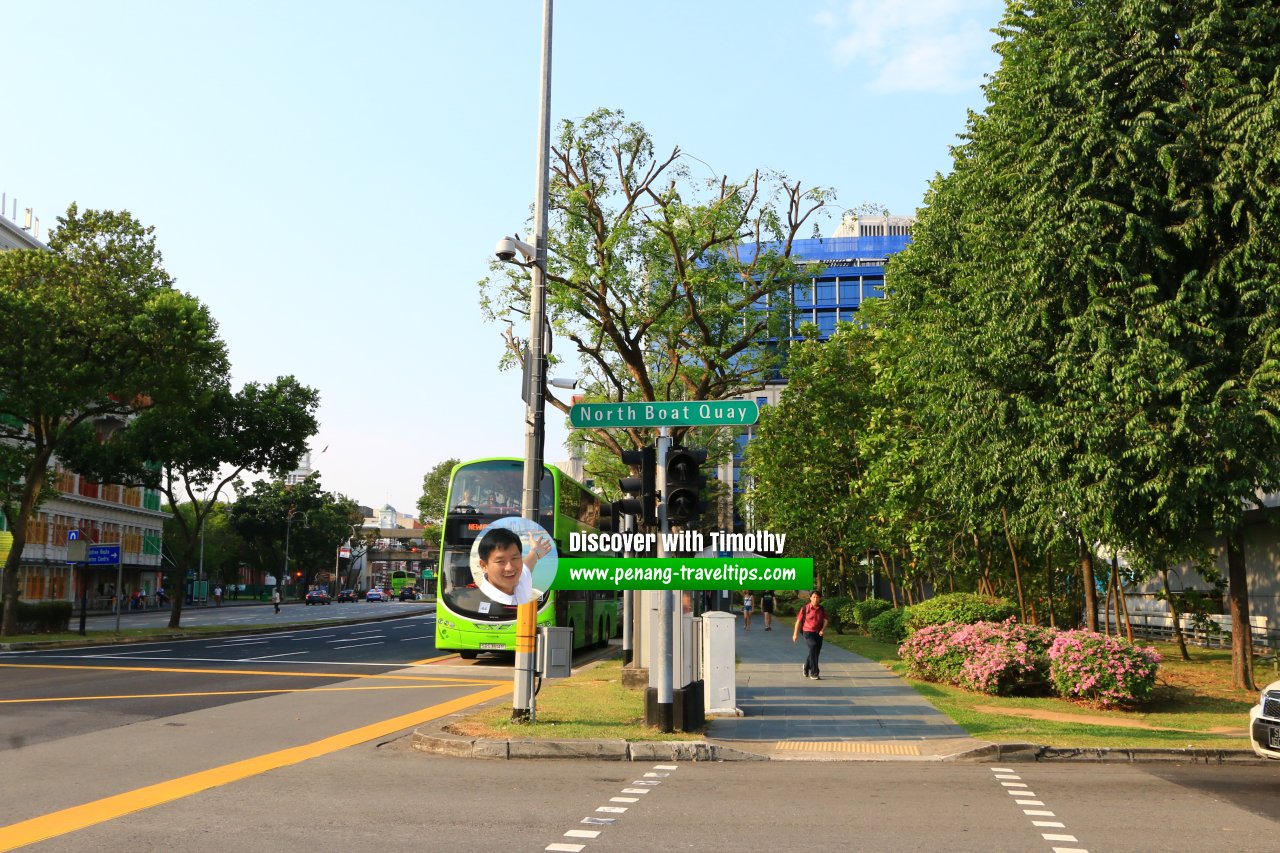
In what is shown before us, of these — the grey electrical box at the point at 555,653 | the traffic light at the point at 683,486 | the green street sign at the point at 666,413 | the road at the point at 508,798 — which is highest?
the green street sign at the point at 666,413

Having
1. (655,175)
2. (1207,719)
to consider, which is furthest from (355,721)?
(655,175)

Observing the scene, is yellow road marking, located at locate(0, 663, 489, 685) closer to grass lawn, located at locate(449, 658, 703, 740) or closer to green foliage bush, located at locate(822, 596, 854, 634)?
grass lawn, located at locate(449, 658, 703, 740)

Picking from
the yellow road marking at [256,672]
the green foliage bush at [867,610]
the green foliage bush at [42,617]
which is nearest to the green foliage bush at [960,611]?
the yellow road marking at [256,672]

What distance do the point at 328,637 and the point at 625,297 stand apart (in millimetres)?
17695

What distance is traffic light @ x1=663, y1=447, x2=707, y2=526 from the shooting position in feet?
43.9

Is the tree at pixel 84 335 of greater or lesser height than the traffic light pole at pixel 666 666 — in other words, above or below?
above

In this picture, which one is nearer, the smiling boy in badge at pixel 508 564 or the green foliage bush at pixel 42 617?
the smiling boy in badge at pixel 508 564

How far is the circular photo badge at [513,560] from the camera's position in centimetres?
1284

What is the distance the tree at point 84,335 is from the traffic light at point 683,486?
25.7 m

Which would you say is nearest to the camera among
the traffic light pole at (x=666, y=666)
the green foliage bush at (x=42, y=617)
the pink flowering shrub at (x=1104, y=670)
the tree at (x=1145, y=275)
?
the traffic light pole at (x=666, y=666)

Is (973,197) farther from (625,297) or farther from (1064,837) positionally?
(1064,837)

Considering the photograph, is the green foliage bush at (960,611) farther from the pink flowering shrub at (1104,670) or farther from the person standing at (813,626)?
the pink flowering shrub at (1104,670)

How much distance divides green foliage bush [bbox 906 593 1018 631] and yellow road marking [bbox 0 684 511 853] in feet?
43.3

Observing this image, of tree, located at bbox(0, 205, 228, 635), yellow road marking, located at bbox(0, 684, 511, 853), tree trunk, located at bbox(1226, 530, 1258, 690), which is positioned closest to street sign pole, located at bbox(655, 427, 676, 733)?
yellow road marking, located at bbox(0, 684, 511, 853)
